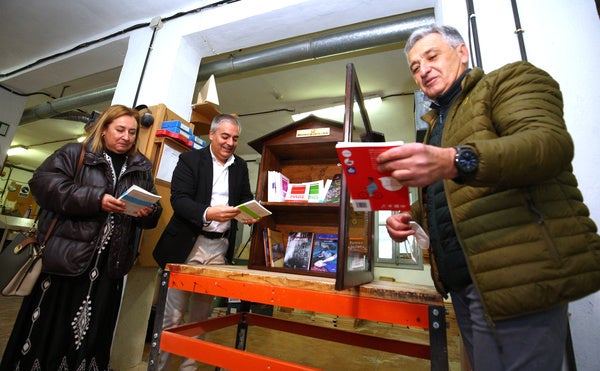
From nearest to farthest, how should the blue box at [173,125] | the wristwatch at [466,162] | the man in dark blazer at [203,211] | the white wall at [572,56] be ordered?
1. the wristwatch at [466,162]
2. the white wall at [572,56]
3. the man in dark blazer at [203,211]
4. the blue box at [173,125]

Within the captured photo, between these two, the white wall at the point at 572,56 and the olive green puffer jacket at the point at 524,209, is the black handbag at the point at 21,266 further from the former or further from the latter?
the white wall at the point at 572,56

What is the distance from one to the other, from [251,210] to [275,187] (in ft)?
1.53

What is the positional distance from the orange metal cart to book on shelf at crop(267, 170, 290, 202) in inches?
27.7

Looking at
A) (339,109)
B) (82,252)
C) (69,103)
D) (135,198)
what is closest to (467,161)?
(135,198)

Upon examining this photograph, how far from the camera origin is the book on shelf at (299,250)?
6.06 feet

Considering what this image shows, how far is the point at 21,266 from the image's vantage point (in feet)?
4.76

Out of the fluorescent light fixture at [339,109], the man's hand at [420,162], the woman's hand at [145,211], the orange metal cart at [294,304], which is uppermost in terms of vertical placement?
the fluorescent light fixture at [339,109]

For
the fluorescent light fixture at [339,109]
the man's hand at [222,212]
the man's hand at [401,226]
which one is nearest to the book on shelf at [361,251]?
the man's hand at [401,226]

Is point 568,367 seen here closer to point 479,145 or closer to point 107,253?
point 479,145

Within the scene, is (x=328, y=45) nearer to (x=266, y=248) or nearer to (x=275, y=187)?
(x=275, y=187)

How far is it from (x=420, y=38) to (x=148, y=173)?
175cm

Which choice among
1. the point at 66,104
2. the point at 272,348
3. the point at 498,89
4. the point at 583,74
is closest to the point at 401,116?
the point at 583,74

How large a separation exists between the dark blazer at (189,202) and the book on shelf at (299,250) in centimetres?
41

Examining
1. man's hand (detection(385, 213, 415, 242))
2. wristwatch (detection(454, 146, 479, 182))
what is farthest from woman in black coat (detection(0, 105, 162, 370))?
wristwatch (detection(454, 146, 479, 182))
